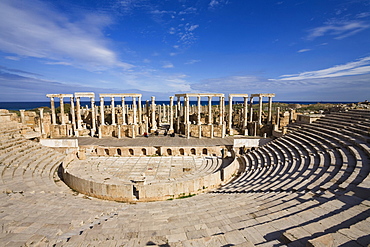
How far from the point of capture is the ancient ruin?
17.6 ft

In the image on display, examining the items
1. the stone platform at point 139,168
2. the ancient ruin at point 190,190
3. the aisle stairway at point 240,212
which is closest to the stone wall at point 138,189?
the ancient ruin at point 190,190

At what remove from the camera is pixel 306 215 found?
5.71m

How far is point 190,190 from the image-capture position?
12094 mm

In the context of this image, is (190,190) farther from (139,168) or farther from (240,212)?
(139,168)

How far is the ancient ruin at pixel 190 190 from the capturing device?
5.36 meters

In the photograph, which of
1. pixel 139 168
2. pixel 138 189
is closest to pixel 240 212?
pixel 138 189

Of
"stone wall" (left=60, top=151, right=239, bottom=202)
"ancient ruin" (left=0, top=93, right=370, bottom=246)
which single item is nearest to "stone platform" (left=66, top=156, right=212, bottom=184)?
"ancient ruin" (left=0, top=93, right=370, bottom=246)

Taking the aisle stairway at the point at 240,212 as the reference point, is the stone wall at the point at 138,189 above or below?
below

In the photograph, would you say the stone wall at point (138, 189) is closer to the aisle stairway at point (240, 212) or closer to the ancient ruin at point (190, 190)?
the ancient ruin at point (190, 190)

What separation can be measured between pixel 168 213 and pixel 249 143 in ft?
47.6

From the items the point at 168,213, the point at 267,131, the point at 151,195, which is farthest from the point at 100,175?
the point at 267,131

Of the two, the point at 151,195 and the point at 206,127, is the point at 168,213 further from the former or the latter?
the point at 206,127

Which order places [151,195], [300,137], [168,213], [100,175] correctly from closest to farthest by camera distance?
[168,213] < [151,195] < [100,175] < [300,137]

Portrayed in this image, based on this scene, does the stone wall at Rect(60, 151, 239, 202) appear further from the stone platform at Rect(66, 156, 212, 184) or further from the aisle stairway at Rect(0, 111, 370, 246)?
the aisle stairway at Rect(0, 111, 370, 246)
